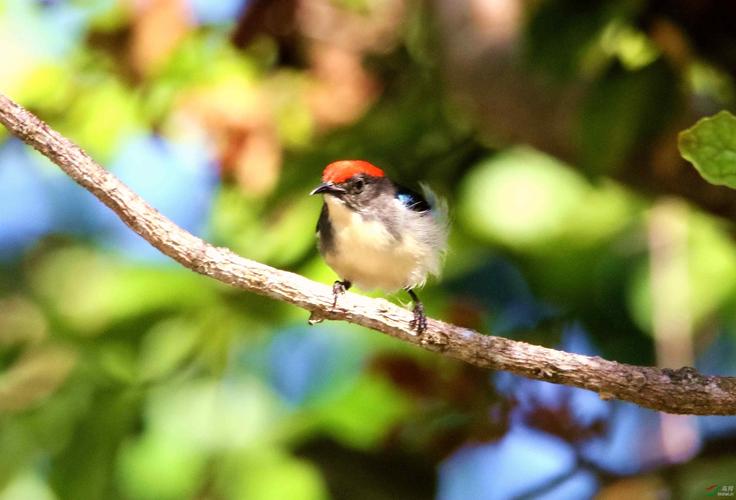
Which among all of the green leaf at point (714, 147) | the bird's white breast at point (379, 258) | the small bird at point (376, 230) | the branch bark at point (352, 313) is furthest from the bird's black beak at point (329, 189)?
the green leaf at point (714, 147)

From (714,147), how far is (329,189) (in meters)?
1.22

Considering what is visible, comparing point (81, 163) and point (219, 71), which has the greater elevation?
point (219, 71)

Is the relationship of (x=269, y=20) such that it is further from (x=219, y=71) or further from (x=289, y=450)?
(x=289, y=450)

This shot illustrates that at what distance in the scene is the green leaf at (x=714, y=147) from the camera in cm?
121

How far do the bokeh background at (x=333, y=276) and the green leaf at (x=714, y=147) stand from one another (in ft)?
3.19

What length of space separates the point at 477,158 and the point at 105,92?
104cm

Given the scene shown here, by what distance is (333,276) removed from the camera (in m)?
2.44

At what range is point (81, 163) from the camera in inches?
51.1

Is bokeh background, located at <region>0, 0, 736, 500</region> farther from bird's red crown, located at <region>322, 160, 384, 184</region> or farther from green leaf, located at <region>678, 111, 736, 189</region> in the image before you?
green leaf, located at <region>678, 111, 736, 189</region>

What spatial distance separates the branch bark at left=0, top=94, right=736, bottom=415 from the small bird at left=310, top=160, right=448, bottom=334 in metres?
0.70

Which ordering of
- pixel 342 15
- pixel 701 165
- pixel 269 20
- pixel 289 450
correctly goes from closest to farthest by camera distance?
1. pixel 701 165
2. pixel 289 450
3. pixel 269 20
4. pixel 342 15

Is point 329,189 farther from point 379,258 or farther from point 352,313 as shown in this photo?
point 352,313

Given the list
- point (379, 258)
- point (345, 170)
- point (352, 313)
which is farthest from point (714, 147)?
point (345, 170)

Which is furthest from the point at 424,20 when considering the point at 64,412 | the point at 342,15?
the point at 64,412
